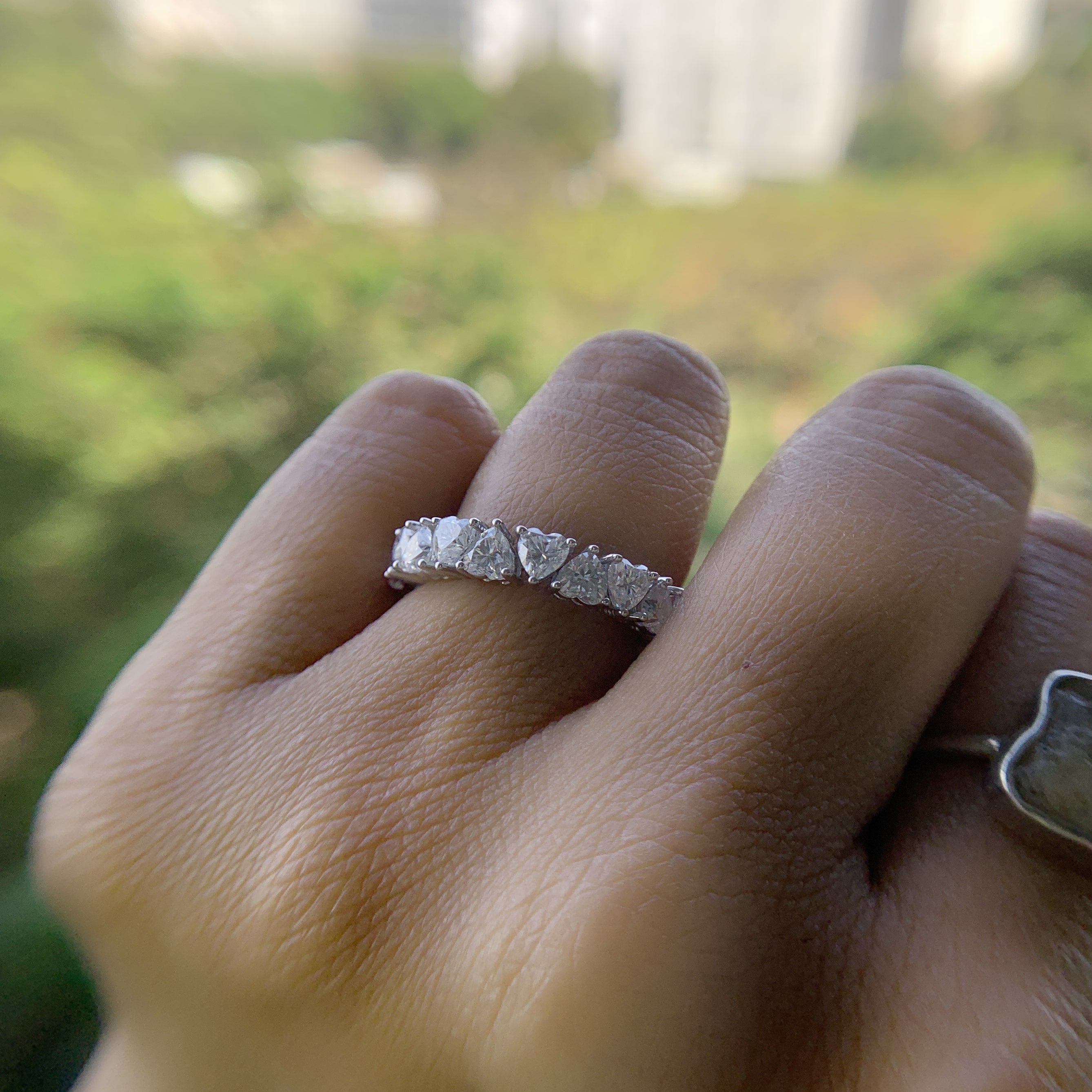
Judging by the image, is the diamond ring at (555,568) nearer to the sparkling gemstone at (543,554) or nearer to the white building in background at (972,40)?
the sparkling gemstone at (543,554)

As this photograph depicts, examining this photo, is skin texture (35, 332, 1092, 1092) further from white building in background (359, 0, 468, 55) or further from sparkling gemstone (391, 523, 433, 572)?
white building in background (359, 0, 468, 55)

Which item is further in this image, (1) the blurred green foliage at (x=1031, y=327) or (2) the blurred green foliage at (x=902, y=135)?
(2) the blurred green foliage at (x=902, y=135)

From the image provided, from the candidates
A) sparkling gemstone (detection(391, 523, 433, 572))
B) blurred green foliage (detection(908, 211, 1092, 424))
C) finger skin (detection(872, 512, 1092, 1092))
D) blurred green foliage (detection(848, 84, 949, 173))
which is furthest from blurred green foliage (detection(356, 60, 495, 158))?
finger skin (detection(872, 512, 1092, 1092))

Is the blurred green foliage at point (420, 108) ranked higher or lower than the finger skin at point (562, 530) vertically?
higher

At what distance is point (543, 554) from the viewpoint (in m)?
0.46

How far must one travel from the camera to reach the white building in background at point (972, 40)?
12.0 ft

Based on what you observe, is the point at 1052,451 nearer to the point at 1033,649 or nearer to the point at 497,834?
the point at 1033,649

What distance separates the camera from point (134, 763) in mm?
521

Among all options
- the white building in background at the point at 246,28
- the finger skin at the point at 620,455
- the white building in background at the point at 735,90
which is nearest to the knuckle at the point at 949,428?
the finger skin at the point at 620,455

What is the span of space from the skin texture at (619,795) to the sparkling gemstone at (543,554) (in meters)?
0.03

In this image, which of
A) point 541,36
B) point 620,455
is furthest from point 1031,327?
point 620,455

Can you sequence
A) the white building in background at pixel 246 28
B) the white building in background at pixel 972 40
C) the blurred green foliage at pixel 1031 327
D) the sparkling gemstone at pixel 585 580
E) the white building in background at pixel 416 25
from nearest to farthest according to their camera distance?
the sparkling gemstone at pixel 585 580 → the blurred green foliage at pixel 1031 327 → the white building in background at pixel 972 40 → the white building in background at pixel 246 28 → the white building in background at pixel 416 25

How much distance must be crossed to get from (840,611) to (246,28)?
4.55 metres

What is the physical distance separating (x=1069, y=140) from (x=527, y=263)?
258 cm
